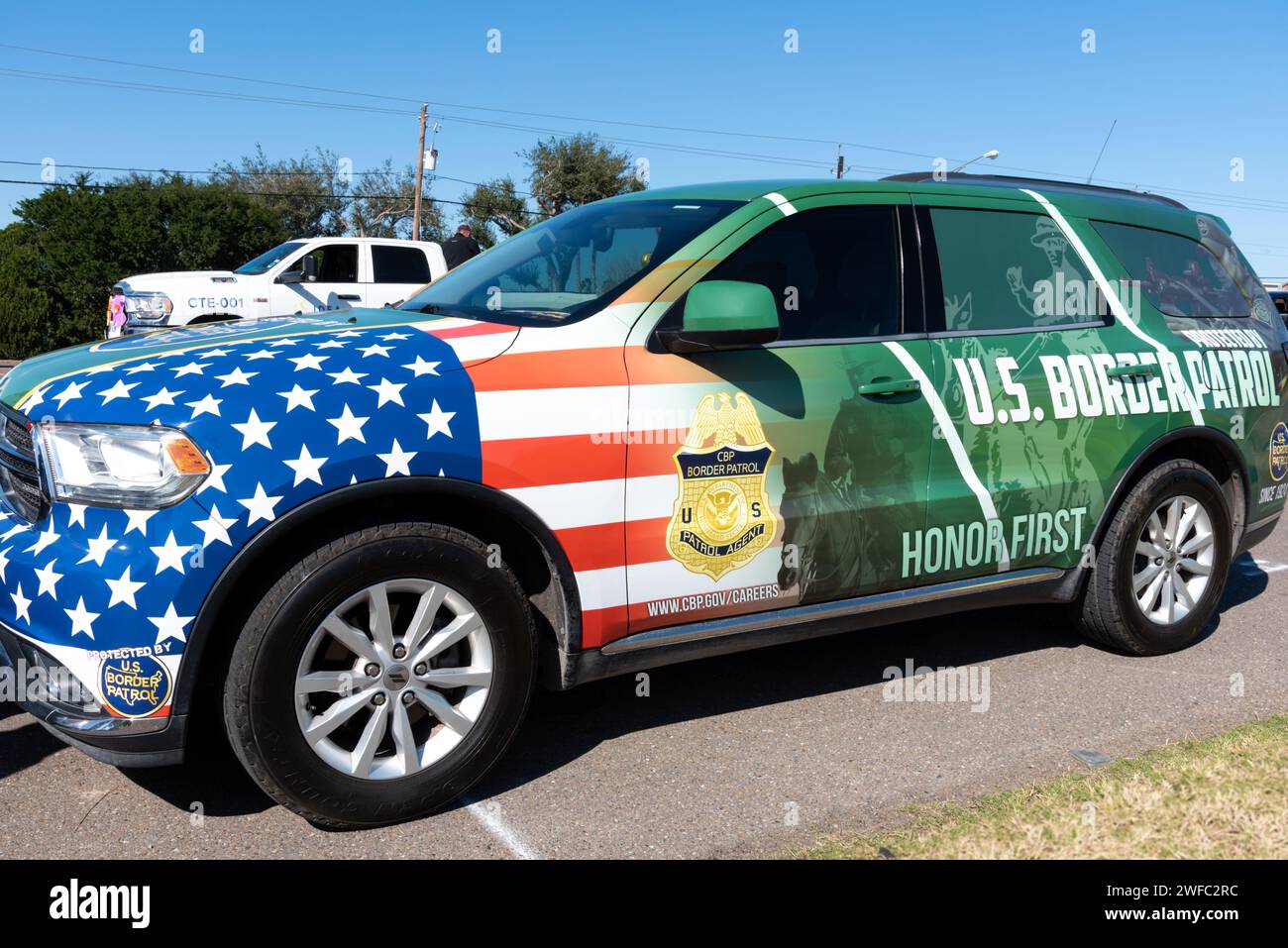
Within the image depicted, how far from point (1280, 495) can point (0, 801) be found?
5439 millimetres

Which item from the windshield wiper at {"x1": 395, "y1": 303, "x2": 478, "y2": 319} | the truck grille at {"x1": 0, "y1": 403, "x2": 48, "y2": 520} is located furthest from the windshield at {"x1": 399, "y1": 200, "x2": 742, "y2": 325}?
the truck grille at {"x1": 0, "y1": 403, "x2": 48, "y2": 520}

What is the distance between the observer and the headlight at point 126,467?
8.84 feet

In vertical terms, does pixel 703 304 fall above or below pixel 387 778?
Answer: above

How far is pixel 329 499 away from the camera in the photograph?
2.81m

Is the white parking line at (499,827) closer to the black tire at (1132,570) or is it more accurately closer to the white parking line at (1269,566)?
the black tire at (1132,570)

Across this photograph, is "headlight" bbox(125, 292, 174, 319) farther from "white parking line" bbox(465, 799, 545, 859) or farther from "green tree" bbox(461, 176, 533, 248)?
"green tree" bbox(461, 176, 533, 248)

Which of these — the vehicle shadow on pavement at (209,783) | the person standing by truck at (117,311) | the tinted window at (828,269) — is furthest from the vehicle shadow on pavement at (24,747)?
the person standing by truck at (117,311)

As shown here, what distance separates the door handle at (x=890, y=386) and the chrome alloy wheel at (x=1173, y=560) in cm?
155

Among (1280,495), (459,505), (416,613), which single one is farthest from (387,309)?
(1280,495)

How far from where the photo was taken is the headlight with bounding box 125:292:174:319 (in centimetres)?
1323

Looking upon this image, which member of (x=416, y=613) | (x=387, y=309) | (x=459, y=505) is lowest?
(x=416, y=613)

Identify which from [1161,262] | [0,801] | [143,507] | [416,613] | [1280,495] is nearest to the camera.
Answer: [143,507]
